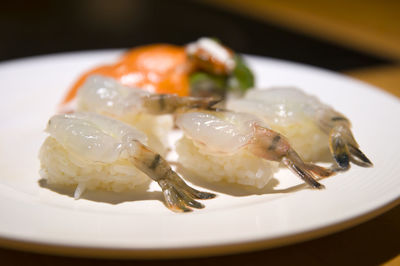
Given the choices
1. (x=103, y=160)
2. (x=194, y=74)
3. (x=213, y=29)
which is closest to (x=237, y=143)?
(x=103, y=160)

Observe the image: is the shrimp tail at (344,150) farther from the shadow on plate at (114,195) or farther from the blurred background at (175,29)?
the blurred background at (175,29)

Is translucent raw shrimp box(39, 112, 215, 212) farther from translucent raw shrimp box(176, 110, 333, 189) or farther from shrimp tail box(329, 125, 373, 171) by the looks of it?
shrimp tail box(329, 125, 373, 171)

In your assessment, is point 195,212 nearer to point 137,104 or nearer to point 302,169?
point 302,169

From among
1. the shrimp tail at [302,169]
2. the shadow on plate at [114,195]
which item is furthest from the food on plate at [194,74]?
the shrimp tail at [302,169]

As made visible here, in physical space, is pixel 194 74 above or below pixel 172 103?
below

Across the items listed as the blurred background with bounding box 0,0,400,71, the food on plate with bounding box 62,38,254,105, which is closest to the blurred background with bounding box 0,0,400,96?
the blurred background with bounding box 0,0,400,71

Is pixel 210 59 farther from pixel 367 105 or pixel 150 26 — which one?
pixel 150 26
